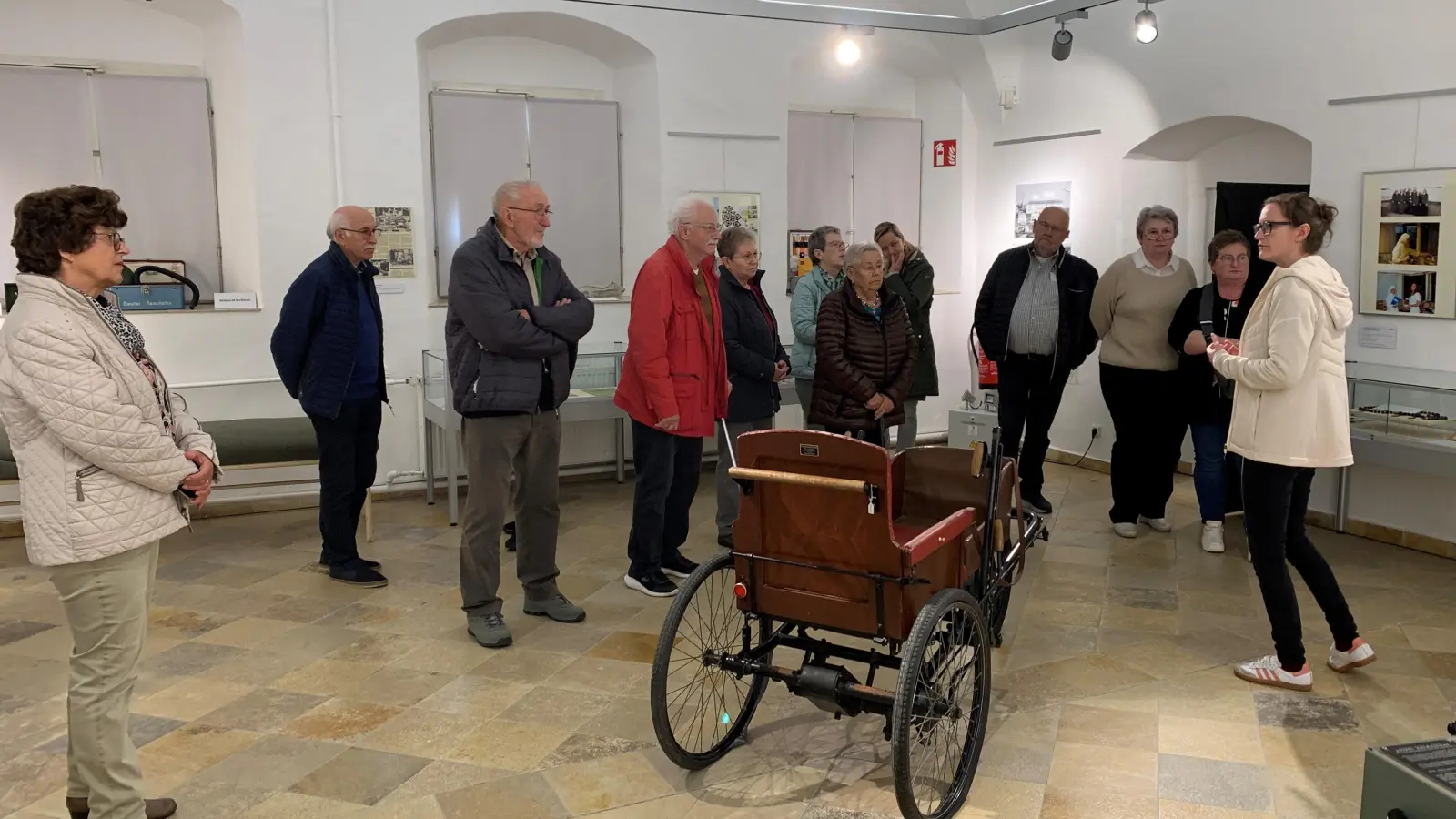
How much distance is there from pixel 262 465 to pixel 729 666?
3720 millimetres

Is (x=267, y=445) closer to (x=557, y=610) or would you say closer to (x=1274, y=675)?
(x=557, y=610)

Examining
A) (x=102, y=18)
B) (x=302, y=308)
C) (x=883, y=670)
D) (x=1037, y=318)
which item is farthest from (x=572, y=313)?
(x=102, y=18)

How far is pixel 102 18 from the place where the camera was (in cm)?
640

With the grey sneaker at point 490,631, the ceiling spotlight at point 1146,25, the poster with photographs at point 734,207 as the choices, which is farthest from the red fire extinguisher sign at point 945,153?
the grey sneaker at point 490,631

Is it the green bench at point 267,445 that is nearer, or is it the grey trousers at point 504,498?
the grey trousers at point 504,498

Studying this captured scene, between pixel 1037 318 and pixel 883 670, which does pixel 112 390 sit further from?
pixel 1037 318

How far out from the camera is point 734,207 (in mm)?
7535

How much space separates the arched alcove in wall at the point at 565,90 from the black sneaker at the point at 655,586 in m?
3.05

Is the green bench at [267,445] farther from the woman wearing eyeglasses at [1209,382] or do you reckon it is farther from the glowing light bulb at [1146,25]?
the glowing light bulb at [1146,25]

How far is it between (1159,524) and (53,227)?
17.5 ft

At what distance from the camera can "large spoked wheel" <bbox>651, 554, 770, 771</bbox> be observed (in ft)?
10.1

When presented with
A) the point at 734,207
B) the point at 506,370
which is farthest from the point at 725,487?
the point at 734,207

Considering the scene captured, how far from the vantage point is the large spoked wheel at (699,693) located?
3.08 meters

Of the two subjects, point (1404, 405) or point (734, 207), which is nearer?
point (1404, 405)
